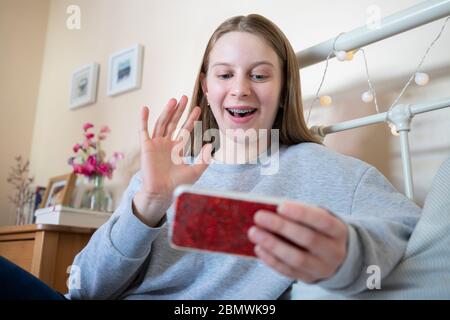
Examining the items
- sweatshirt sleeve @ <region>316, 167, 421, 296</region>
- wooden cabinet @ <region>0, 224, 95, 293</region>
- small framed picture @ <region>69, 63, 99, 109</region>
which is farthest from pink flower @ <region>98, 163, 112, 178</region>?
sweatshirt sleeve @ <region>316, 167, 421, 296</region>

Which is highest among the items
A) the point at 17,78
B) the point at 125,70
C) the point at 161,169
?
the point at 17,78

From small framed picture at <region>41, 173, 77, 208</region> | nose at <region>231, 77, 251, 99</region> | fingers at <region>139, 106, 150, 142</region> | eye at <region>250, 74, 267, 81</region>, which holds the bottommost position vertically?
fingers at <region>139, 106, 150, 142</region>

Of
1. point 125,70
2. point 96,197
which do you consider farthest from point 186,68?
point 96,197

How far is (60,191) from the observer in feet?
6.68

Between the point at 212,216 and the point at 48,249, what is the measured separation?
1.20 meters

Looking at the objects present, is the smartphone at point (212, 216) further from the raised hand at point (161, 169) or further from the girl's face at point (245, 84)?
the girl's face at point (245, 84)

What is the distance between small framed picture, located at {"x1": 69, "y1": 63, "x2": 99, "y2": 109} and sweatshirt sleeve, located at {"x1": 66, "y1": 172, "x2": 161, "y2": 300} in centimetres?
151

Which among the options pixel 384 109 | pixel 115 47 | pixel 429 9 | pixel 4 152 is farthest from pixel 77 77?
pixel 429 9

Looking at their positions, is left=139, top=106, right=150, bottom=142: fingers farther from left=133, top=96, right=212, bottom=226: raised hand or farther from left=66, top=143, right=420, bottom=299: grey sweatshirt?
left=66, top=143, right=420, bottom=299: grey sweatshirt

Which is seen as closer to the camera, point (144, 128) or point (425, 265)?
point (425, 265)

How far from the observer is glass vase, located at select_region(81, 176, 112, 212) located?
6.09ft

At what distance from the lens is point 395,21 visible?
0.90 metres

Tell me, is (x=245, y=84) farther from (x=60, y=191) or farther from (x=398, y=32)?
(x=60, y=191)
